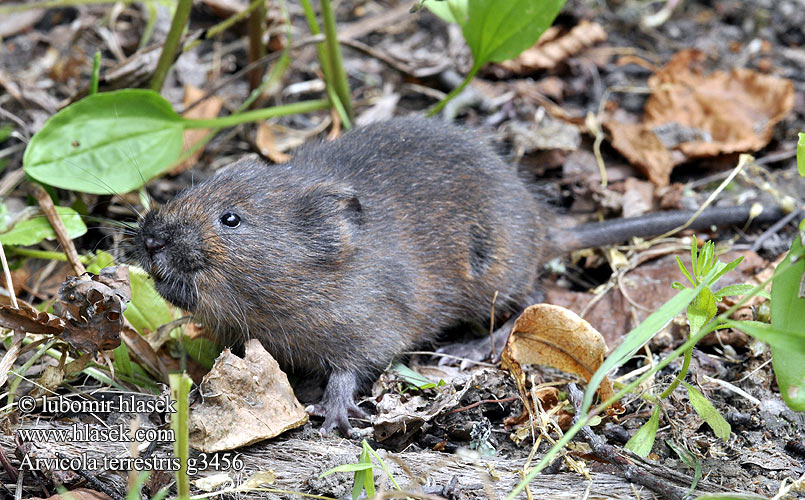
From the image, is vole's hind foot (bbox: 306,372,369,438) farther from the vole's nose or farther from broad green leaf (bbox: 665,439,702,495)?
broad green leaf (bbox: 665,439,702,495)

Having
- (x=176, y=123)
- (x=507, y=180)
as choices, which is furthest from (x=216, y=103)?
(x=507, y=180)

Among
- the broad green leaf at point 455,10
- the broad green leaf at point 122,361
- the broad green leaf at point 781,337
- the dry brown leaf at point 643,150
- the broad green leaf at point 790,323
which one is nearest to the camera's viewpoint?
the broad green leaf at point 781,337

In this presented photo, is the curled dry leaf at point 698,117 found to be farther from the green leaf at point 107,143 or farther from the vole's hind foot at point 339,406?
the green leaf at point 107,143

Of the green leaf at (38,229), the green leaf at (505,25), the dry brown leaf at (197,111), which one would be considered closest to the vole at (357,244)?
the green leaf at (505,25)

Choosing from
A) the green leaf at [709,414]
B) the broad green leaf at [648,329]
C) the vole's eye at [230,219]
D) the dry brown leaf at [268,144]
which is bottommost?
the dry brown leaf at [268,144]

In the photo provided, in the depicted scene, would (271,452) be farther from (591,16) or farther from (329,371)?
(591,16)
